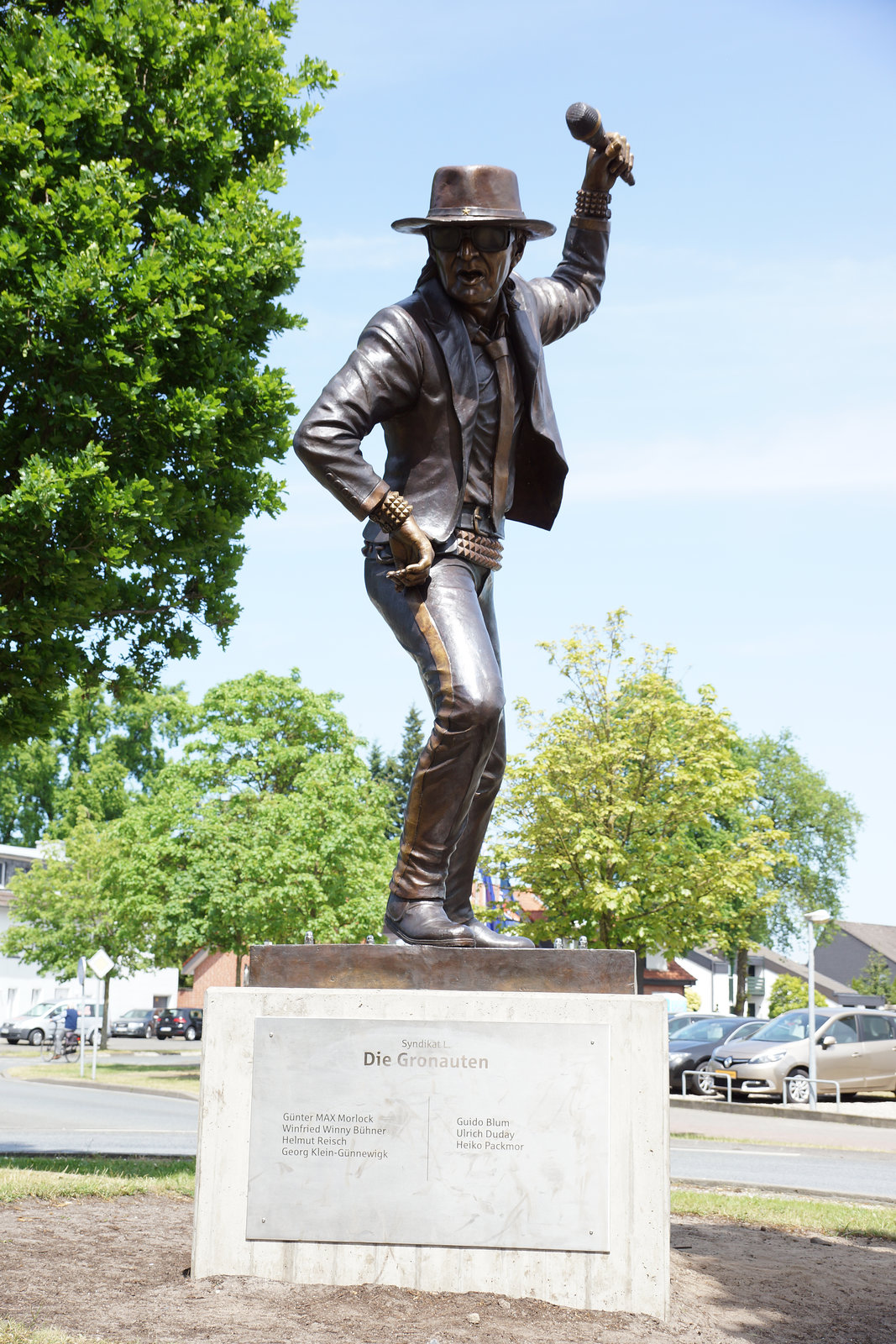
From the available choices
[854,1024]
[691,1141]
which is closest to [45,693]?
[691,1141]

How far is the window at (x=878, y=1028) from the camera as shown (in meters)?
23.0

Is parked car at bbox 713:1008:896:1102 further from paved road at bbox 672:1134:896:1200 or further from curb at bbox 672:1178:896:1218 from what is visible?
curb at bbox 672:1178:896:1218

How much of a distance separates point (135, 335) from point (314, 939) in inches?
794

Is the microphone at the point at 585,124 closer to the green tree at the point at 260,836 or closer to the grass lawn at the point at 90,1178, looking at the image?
the grass lawn at the point at 90,1178

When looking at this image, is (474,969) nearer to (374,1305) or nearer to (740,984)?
(374,1305)

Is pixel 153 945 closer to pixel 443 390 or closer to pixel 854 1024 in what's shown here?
pixel 854 1024

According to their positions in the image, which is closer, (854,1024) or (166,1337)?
(166,1337)

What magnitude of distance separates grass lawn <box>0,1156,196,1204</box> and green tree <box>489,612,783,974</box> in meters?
14.3

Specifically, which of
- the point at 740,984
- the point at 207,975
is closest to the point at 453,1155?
the point at 740,984

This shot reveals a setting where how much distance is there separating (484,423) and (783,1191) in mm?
6555

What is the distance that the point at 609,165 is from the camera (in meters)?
5.67

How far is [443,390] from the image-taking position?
16.6 feet

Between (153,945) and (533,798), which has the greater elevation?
(533,798)

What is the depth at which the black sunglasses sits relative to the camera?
16.2 ft
